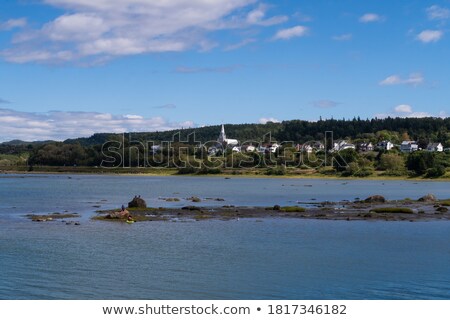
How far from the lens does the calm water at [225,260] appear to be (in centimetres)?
3109

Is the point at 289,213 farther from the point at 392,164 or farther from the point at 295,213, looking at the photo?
the point at 392,164

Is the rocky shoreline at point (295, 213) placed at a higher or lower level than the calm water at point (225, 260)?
higher

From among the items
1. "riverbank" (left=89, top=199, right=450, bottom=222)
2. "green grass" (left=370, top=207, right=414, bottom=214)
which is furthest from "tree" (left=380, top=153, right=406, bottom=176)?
"green grass" (left=370, top=207, right=414, bottom=214)

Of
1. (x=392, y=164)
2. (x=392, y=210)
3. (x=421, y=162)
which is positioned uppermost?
(x=421, y=162)

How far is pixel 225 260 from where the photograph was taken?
39.8m

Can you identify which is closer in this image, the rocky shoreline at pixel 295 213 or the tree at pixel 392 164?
the rocky shoreline at pixel 295 213

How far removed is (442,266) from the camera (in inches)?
1483

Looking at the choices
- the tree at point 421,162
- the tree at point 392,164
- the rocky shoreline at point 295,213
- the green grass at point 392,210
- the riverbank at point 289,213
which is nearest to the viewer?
the riverbank at point 289,213

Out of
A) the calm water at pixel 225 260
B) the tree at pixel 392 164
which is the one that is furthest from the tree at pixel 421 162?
the calm water at pixel 225 260

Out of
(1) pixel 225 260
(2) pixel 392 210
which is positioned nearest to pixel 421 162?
(2) pixel 392 210

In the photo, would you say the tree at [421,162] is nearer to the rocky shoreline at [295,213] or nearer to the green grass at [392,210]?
the rocky shoreline at [295,213]

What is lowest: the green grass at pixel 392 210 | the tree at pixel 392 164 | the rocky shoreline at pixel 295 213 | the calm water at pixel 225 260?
the calm water at pixel 225 260

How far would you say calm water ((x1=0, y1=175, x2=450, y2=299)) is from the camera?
102ft

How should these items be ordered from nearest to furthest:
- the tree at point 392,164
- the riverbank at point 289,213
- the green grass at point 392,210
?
1. the riverbank at point 289,213
2. the green grass at point 392,210
3. the tree at point 392,164
